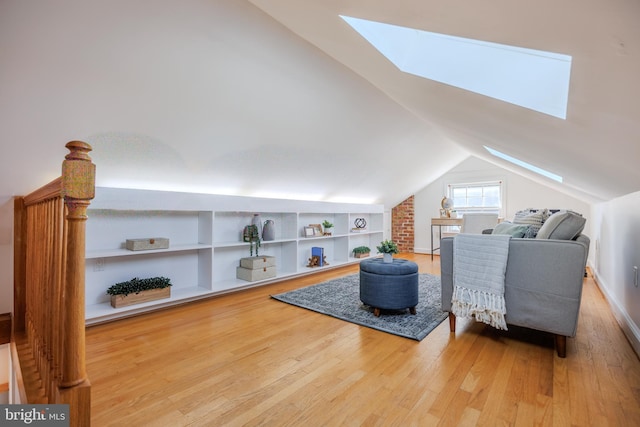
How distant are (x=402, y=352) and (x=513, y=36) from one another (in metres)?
1.89

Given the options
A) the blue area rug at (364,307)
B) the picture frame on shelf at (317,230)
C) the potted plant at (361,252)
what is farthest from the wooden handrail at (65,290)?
the potted plant at (361,252)

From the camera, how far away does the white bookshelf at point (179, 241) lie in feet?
8.66

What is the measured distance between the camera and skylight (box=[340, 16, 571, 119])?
1.22m

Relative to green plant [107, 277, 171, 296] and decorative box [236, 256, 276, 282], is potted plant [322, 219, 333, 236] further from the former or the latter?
green plant [107, 277, 171, 296]

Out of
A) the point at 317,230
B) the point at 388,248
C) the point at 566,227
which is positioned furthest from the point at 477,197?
the point at 566,227

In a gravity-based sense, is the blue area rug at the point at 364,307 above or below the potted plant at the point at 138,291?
below

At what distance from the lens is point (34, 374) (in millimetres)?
1514

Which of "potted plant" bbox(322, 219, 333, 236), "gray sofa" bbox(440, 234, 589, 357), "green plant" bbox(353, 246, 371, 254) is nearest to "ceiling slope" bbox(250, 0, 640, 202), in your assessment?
"gray sofa" bbox(440, 234, 589, 357)

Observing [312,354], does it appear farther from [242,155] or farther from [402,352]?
[242,155]

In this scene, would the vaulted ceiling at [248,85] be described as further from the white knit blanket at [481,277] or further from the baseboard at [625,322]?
the baseboard at [625,322]

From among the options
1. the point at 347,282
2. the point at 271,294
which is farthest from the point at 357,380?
the point at 347,282

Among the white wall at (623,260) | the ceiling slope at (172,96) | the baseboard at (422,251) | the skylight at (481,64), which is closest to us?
the skylight at (481,64)

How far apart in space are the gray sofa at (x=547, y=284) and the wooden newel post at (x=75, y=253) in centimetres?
238

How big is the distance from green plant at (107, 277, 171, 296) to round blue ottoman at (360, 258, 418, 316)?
6.57ft
